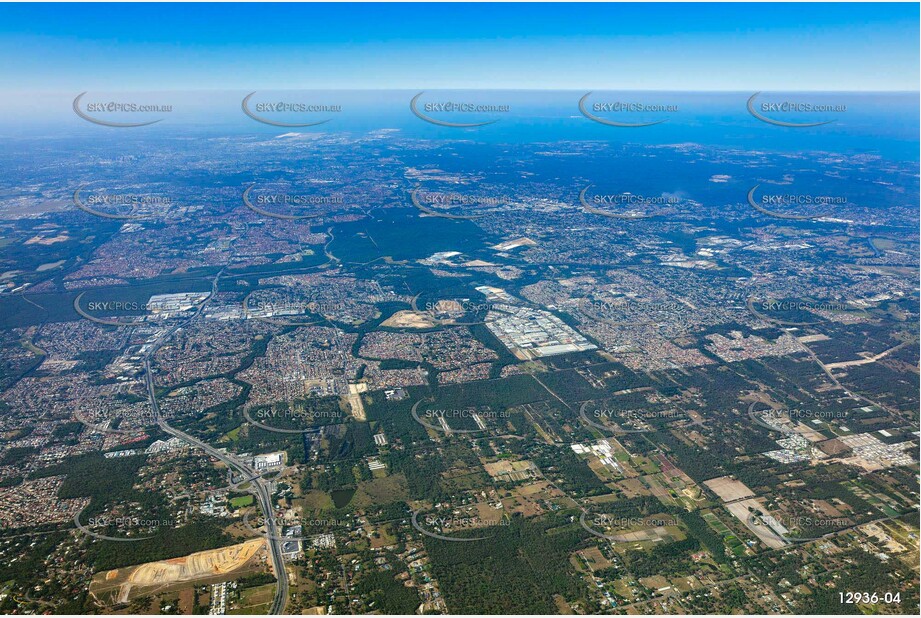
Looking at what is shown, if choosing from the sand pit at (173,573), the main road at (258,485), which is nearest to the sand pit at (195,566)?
the sand pit at (173,573)

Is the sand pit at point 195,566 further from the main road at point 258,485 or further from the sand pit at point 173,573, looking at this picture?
the main road at point 258,485

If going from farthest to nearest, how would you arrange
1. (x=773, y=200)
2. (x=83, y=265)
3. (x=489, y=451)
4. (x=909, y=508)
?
(x=773, y=200) → (x=83, y=265) → (x=489, y=451) → (x=909, y=508)

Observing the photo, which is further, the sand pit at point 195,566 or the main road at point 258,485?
the sand pit at point 195,566

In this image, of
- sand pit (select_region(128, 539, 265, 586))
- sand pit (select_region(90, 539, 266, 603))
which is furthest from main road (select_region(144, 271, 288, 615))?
sand pit (select_region(128, 539, 265, 586))

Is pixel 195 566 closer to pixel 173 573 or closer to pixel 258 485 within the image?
pixel 173 573

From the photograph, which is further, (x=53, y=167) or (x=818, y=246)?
(x=53, y=167)

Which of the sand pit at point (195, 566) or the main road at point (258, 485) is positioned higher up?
the main road at point (258, 485)

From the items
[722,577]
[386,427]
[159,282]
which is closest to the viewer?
[722,577]

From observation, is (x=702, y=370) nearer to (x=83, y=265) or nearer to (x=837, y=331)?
(x=837, y=331)

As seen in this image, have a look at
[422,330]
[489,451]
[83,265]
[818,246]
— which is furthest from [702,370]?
[83,265]
